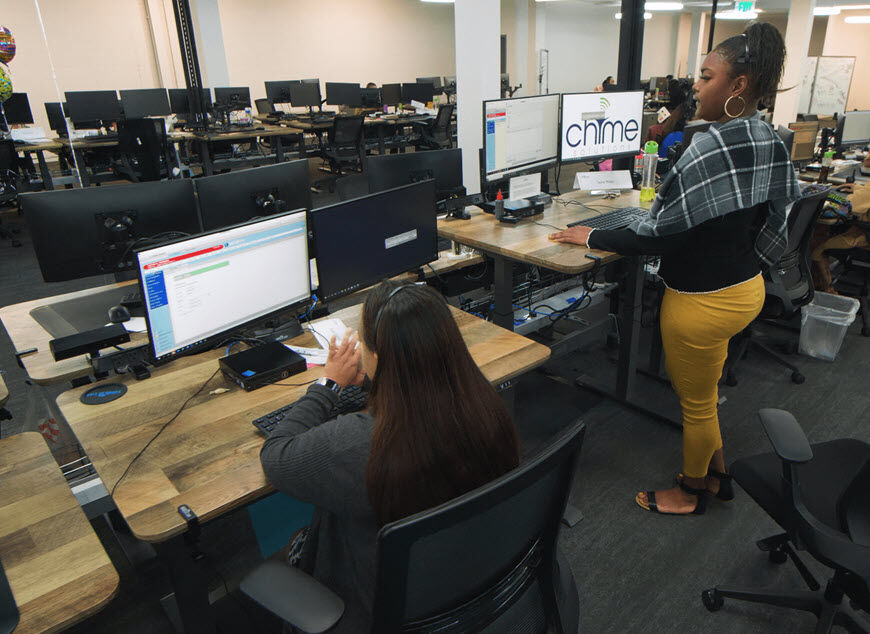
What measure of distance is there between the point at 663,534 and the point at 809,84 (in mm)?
10526

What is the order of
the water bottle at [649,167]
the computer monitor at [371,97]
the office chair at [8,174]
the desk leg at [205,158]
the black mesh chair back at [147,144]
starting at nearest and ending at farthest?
1. the water bottle at [649,167]
2. the black mesh chair back at [147,144]
3. the office chair at [8,174]
4. the desk leg at [205,158]
5. the computer monitor at [371,97]

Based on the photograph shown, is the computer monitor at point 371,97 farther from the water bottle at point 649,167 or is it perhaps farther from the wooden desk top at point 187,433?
the wooden desk top at point 187,433

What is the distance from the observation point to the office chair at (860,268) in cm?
333

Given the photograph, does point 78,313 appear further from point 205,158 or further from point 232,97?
point 232,97

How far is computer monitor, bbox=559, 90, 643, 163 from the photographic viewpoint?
2740mm

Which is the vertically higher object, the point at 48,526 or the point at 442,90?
the point at 442,90

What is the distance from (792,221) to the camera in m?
2.59

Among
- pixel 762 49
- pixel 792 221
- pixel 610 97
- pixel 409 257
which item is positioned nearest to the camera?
pixel 762 49

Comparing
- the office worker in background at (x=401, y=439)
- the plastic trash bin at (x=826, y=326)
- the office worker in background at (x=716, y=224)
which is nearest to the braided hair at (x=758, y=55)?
the office worker in background at (x=716, y=224)

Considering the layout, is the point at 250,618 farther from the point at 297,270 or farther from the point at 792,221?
the point at 792,221

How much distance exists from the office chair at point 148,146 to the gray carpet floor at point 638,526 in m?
2.86

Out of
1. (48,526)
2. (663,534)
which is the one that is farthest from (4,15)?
(663,534)

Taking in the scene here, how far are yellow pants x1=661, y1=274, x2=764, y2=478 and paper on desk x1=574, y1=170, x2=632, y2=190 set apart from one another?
4.22 ft

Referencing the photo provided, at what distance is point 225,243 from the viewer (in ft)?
4.91
